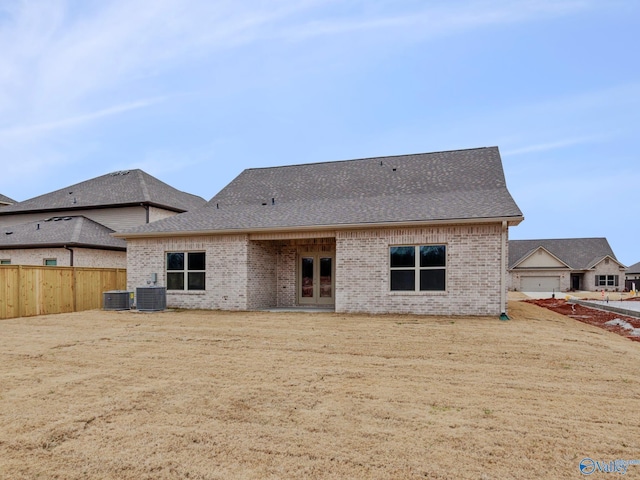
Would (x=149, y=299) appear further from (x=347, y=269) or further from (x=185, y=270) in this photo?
(x=347, y=269)

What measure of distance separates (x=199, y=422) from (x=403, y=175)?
49.0 feet

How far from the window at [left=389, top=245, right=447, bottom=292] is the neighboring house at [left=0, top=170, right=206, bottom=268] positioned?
15.0 metres

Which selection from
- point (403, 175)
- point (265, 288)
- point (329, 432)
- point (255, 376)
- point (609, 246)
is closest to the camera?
point (329, 432)

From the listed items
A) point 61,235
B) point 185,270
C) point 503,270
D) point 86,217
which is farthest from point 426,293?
point 86,217

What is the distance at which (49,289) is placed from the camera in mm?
14781

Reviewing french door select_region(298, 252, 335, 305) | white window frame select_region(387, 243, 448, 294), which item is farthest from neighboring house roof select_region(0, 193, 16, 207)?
white window frame select_region(387, 243, 448, 294)

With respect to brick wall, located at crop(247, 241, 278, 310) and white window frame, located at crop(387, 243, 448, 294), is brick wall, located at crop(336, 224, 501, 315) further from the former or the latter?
brick wall, located at crop(247, 241, 278, 310)

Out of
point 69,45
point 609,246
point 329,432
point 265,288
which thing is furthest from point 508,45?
point 609,246

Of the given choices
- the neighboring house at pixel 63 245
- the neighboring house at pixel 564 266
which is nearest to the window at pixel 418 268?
the neighboring house at pixel 63 245

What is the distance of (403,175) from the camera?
17328mm

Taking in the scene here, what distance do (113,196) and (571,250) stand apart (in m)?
47.1

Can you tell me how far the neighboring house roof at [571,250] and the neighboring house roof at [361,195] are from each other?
30.3m

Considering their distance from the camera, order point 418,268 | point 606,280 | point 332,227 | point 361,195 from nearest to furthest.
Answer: point 418,268, point 332,227, point 361,195, point 606,280

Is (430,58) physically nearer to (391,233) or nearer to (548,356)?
(391,233)
